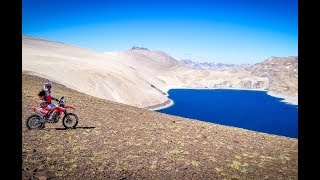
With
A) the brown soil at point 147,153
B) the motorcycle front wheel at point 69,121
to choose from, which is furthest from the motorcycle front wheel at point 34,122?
the motorcycle front wheel at point 69,121

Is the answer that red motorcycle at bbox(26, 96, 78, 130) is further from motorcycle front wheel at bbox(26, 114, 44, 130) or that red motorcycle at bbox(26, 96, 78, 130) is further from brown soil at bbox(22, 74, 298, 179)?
brown soil at bbox(22, 74, 298, 179)

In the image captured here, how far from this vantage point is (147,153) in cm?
1432

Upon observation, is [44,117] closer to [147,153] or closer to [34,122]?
[34,122]

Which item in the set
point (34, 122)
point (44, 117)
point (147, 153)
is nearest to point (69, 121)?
point (44, 117)

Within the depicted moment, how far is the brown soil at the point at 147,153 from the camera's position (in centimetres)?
1151

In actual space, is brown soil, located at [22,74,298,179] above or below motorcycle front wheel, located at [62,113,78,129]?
below

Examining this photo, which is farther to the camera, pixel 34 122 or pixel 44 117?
pixel 44 117

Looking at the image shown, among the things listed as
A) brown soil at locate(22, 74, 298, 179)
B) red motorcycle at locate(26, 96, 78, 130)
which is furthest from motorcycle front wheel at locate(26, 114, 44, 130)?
brown soil at locate(22, 74, 298, 179)

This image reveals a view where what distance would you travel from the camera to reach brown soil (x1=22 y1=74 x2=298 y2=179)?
11.5 meters
